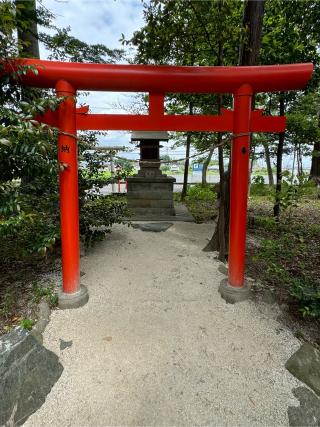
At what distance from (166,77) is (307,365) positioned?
263cm

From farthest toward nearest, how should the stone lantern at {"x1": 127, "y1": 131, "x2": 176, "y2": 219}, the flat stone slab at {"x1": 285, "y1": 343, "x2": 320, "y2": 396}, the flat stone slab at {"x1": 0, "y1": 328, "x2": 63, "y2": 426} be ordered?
the stone lantern at {"x1": 127, "y1": 131, "x2": 176, "y2": 219}, the flat stone slab at {"x1": 285, "y1": 343, "x2": 320, "y2": 396}, the flat stone slab at {"x1": 0, "y1": 328, "x2": 63, "y2": 426}

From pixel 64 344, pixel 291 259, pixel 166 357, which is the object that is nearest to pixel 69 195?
pixel 64 344

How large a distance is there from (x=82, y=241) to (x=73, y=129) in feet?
5.56

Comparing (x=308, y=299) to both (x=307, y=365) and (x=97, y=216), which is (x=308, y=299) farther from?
(x=97, y=216)

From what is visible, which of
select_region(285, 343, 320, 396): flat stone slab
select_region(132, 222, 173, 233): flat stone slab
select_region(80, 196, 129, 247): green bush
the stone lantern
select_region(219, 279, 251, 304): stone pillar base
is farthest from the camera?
the stone lantern

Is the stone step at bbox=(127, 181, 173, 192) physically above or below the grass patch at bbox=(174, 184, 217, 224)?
above

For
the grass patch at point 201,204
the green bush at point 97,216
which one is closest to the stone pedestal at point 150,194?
the grass patch at point 201,204

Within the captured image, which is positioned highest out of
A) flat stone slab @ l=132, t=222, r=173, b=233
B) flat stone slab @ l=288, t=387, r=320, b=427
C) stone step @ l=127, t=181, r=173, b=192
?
stone step @ l=127, t=181, r=173, b=192

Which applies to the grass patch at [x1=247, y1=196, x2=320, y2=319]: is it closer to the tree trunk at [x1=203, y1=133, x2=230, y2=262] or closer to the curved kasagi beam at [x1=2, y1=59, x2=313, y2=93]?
the tree trunk at [x1=203, y1=133, x2=230, y2=262]

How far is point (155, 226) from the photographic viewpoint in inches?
207

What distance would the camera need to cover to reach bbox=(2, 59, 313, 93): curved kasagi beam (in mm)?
2375

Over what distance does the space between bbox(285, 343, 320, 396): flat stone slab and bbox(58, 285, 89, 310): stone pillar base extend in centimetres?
186

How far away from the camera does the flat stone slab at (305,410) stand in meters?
1.68

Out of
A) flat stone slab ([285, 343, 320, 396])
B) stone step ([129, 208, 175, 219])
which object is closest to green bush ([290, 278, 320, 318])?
flat stone slab ([285, 343, 320, 396])
